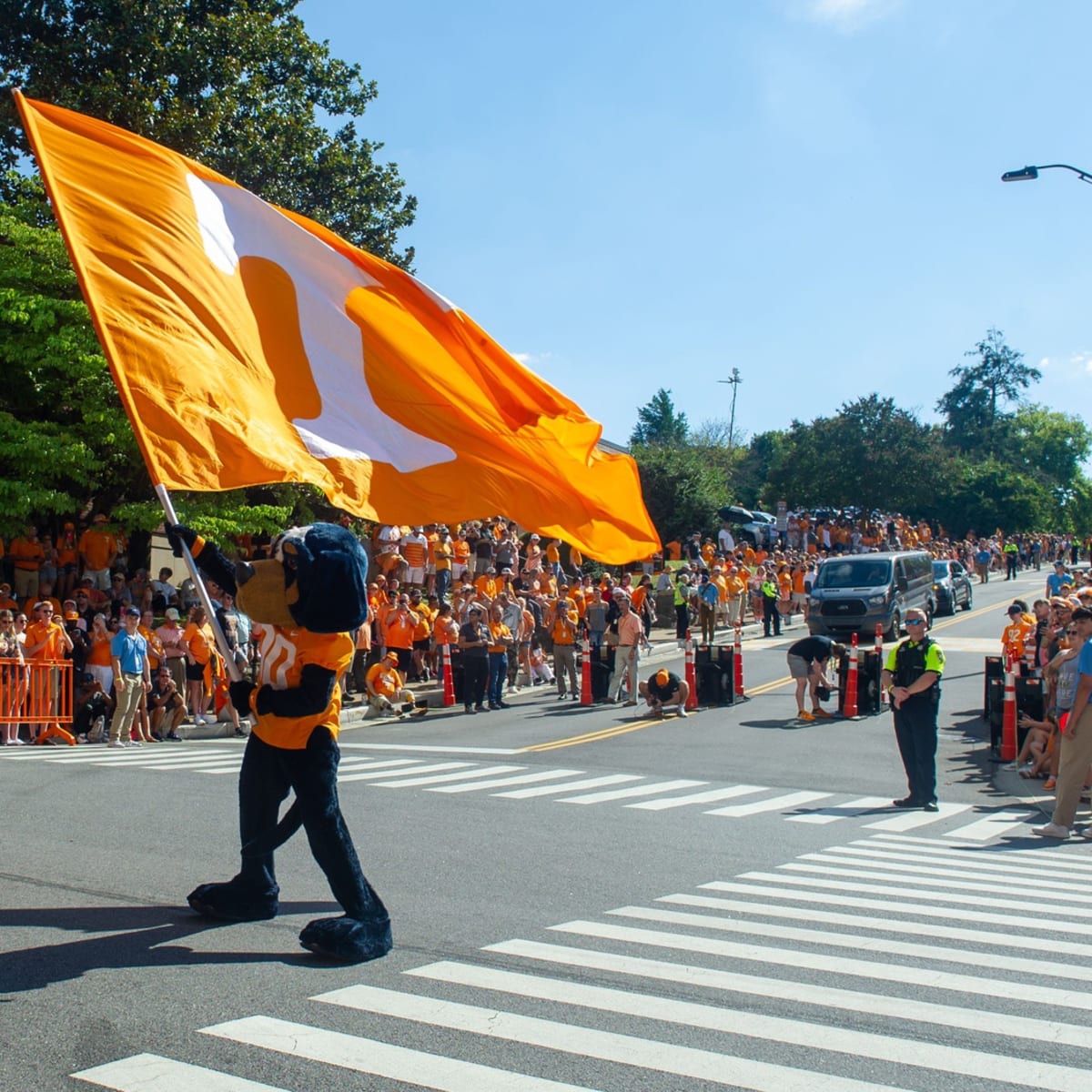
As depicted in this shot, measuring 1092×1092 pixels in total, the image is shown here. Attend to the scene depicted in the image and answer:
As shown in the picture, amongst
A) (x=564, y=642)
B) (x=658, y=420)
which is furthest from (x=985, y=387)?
(x=564, y=642)

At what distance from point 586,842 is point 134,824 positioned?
11.0 ft

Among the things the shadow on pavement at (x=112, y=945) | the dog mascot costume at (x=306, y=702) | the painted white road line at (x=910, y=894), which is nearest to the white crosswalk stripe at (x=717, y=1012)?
the painted white road line at (x=910, y=894)

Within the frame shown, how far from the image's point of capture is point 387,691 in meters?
22.6

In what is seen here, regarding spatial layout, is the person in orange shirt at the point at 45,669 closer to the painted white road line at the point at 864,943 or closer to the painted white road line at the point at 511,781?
the painted white road line at the point at 511,781

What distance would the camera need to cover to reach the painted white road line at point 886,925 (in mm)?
6750

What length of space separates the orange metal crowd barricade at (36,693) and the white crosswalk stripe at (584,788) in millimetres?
1039

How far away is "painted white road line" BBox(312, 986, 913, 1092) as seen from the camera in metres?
4.55

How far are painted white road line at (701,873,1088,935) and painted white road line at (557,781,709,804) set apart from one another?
428cm

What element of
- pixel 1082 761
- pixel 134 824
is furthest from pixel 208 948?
pixel 1082 761

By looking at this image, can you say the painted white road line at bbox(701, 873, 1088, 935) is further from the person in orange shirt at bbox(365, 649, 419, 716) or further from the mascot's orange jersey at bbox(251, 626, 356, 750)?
the person in orange shirt at bbox(365, 649, 419, 716)

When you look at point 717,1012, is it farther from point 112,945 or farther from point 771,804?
point 771,804

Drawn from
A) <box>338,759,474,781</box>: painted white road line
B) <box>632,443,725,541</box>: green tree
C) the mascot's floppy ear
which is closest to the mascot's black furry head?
the mascot's floppy ear

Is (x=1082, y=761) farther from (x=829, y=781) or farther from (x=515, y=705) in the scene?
(x=515, y=705)

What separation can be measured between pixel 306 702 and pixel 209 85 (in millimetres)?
28510
